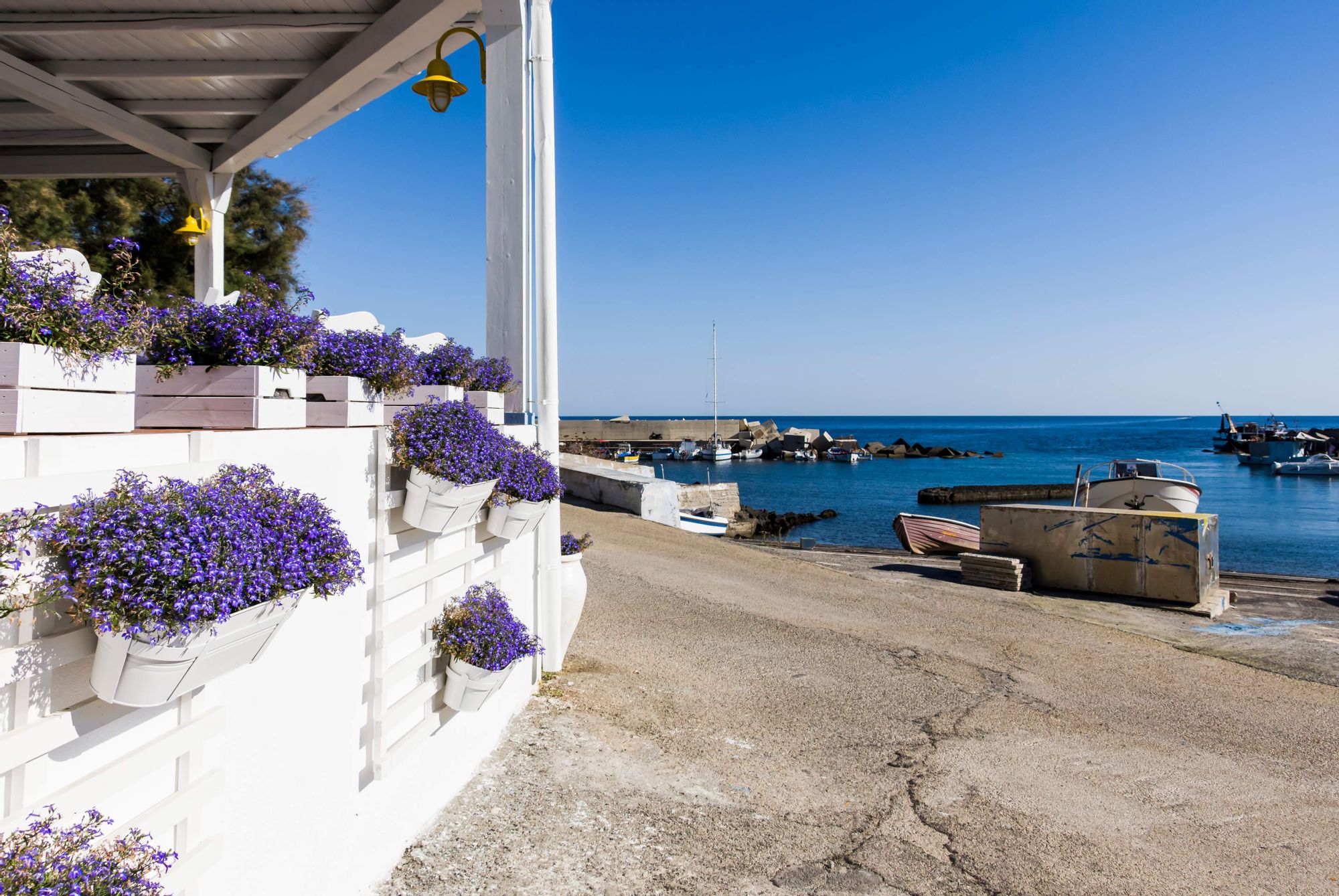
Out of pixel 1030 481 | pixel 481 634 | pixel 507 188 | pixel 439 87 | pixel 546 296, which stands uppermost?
pixel 439 87

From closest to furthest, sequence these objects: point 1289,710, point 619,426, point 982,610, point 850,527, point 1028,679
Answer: point 1289,710 → point 1028,679 → point 982,610 → point 850,527 → point 619,426

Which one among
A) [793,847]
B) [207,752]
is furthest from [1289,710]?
[207,752]

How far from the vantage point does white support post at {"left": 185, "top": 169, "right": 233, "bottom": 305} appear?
7.05 meters

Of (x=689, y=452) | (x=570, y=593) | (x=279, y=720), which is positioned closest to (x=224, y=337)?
(x=279, y=720)

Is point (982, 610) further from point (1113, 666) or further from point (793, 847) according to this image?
point (793, 847)

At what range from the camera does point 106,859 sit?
1.75 m

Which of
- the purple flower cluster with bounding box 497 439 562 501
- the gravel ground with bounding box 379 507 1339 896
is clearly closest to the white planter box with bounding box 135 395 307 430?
the purple flower cluster with bounding box 497 439 562 501

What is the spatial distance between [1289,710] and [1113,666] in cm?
134

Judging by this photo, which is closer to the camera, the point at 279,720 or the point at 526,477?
the point at 279,720

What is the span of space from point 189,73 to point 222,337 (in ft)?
14.4

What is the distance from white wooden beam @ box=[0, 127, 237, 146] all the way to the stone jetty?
128ft

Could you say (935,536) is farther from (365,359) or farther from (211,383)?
(211,383)

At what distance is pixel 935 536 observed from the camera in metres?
18.7

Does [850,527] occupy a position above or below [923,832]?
below
